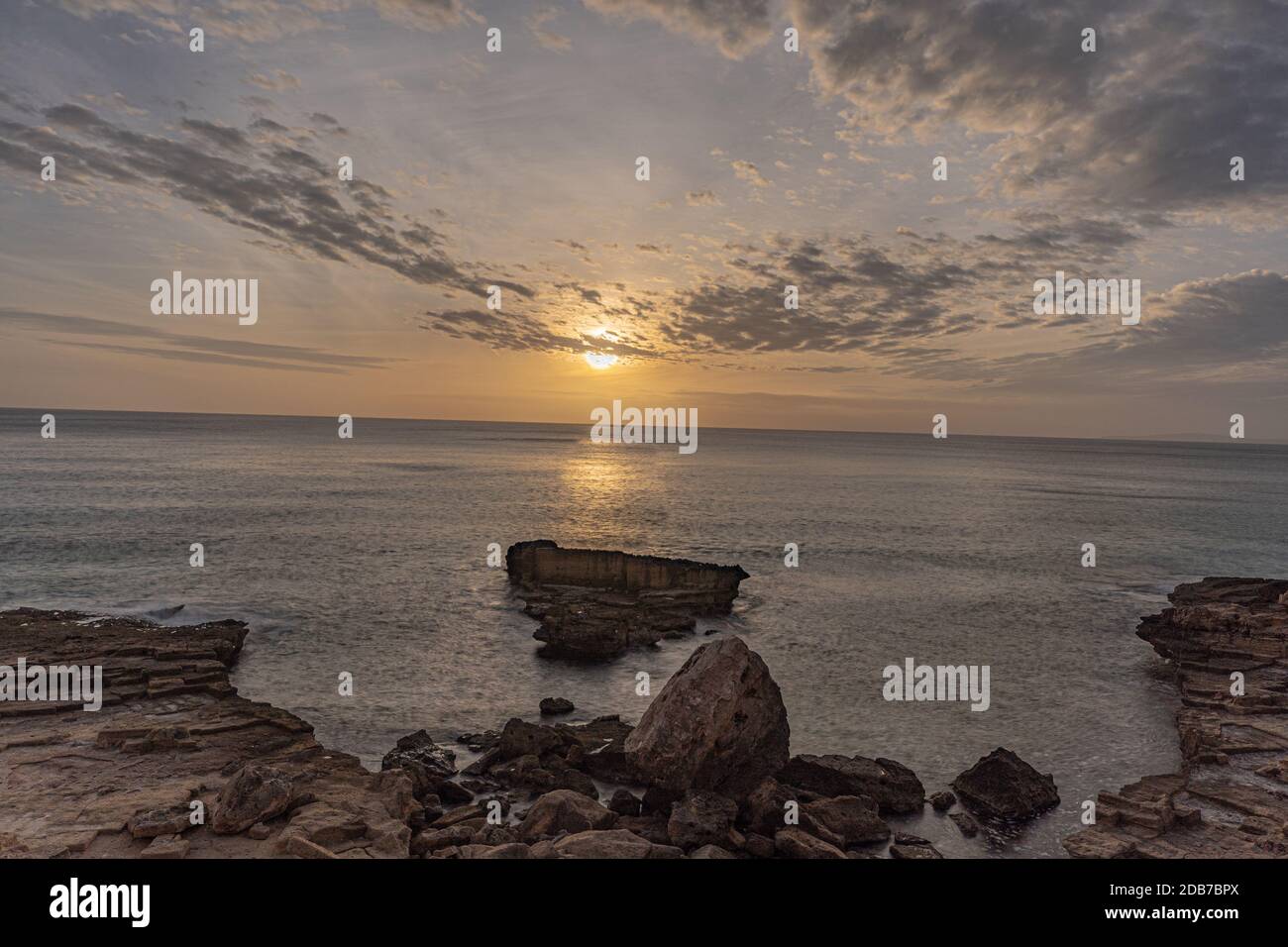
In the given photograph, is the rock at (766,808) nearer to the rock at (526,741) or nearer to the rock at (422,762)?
the rock at (526,741)

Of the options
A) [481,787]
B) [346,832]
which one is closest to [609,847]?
[346,832]

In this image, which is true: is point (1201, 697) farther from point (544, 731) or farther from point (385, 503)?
point (385, 503)

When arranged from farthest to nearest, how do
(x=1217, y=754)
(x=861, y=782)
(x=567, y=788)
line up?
1. (x=1217, y=754)
2. (x=861, y=782)
3. (x=567, y=788)

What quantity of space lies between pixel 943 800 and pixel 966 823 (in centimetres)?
128

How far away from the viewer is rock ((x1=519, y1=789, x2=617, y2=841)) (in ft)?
52.2

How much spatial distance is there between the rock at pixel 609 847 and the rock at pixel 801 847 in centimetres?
223

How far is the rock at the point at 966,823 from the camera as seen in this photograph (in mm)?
18531

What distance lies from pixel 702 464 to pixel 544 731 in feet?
576

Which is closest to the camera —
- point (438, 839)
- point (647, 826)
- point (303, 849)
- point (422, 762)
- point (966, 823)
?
point (303, 849)

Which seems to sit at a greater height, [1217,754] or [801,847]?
[801,847]

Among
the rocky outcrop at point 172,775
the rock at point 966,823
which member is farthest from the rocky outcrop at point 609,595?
the rock at point 966,823

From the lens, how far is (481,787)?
20.1 meters

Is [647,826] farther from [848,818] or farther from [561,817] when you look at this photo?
[848,818]

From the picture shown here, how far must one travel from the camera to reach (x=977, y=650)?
36500 millimetres
